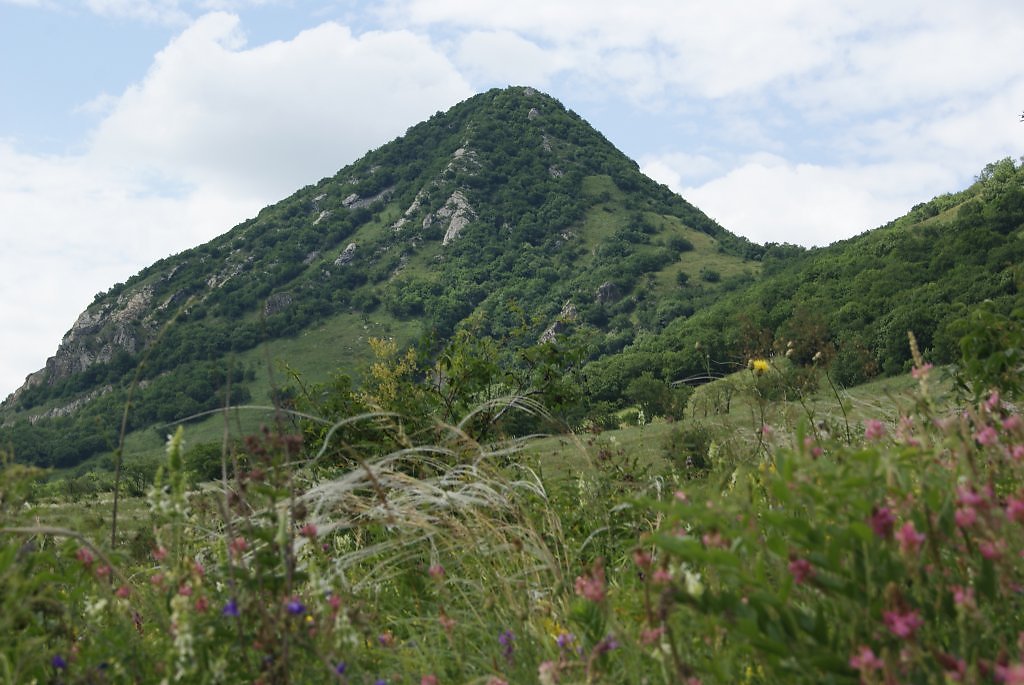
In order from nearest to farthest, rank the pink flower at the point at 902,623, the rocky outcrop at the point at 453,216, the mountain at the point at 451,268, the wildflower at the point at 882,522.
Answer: the pink flower at the point at 902,623 < the wildflower at the point at 882,522 < the mountain at the point at 451,268 < the rocky outcrop at the point at 453,216

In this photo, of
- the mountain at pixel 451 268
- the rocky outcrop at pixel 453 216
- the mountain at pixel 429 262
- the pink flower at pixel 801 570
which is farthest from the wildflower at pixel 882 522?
the rocky outcrop at pixel 453 216

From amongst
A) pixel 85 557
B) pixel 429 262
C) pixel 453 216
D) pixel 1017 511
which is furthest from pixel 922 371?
pixel 453 216

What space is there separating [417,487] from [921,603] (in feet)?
9.49

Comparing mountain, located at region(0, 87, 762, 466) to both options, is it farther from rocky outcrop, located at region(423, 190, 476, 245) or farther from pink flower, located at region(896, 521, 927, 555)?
pink flower, located at region(896, 521, 927, 555)

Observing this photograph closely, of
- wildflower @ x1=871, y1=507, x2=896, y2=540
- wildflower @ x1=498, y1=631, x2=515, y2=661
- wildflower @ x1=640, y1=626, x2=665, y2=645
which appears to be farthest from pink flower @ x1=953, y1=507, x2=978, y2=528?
wildflower @ x1=498, y1=631, x2=515, y2=661

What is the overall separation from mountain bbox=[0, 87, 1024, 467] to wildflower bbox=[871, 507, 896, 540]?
2100 inches

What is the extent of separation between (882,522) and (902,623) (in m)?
0.26

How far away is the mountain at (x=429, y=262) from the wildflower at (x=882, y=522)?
94873mm

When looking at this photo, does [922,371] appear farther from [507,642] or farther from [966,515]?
[507,642]

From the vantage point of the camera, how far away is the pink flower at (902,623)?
1476 mm

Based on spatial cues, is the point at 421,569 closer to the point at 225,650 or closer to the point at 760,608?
the point at 225,650

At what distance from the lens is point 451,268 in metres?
132

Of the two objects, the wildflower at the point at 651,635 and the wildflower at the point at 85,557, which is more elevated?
the wildflower at the point at 85,557

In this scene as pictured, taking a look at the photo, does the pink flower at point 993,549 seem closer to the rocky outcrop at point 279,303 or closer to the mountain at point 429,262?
the mountain at point 429,262
